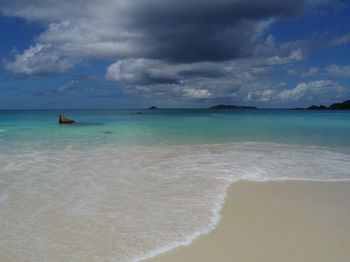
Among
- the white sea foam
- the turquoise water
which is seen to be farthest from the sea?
the turquoise water

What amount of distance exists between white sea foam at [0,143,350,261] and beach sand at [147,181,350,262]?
0.31m

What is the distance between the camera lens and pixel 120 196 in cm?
624

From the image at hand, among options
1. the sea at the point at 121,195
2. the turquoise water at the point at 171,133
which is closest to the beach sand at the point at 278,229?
the sea at the point at 121,195

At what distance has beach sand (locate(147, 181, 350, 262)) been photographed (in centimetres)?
370

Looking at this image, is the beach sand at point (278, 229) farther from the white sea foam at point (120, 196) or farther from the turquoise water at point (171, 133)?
the turquoise water at point (171, 133)

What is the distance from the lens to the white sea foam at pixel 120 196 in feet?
13.1

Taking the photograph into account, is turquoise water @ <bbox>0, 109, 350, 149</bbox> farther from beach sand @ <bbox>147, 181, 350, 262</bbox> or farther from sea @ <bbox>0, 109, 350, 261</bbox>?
beach sand @ <bbox>147, 181, 350, 262</bbox>

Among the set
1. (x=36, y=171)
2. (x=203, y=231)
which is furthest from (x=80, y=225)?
(x=36, y=171)

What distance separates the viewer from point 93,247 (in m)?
3.88

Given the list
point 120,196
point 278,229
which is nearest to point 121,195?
point 120,196

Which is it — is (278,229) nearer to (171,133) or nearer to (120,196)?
(120,196)

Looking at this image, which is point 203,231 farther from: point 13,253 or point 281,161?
point 281,161

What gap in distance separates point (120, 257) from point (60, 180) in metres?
4.69

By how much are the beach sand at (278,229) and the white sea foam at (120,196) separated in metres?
0.31
